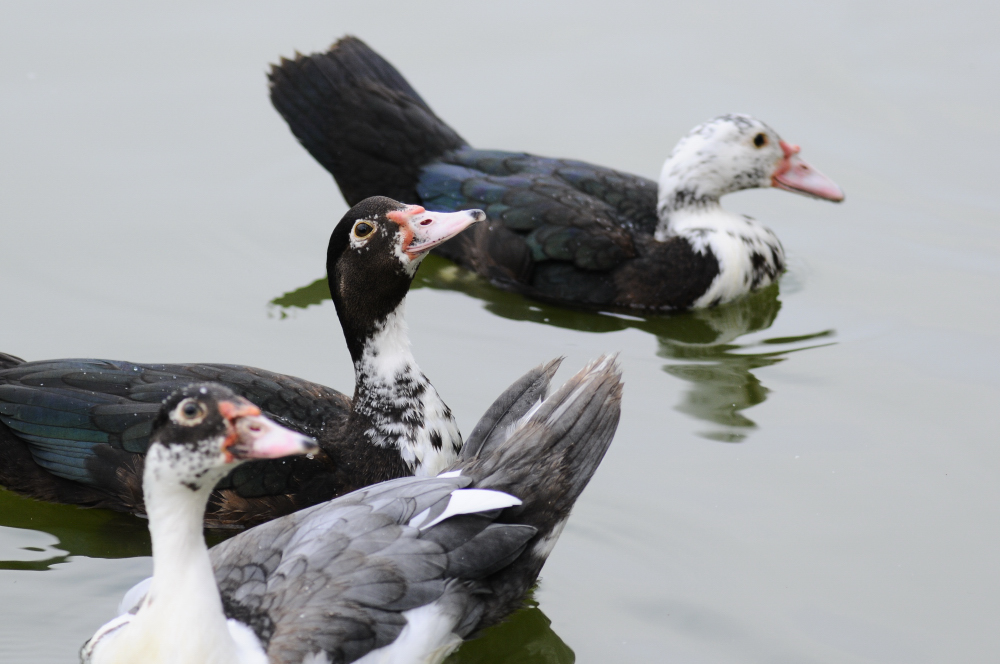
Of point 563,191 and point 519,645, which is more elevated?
point 563,191

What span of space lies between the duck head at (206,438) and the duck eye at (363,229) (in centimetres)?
133

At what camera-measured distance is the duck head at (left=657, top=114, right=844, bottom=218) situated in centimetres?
700

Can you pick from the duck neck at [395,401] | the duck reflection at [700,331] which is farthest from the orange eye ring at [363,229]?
the duck reflection at [700,331]

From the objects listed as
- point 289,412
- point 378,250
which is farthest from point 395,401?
point 378,250

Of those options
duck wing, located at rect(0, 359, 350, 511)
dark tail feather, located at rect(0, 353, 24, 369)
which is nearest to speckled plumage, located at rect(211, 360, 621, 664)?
duck wing, located at rect(0, 359, 350, 511)

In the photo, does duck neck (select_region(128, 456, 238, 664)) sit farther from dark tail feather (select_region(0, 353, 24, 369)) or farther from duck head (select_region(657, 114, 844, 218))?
duck head (select_region(657, 114, 844, 218))

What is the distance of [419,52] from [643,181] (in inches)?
86.3

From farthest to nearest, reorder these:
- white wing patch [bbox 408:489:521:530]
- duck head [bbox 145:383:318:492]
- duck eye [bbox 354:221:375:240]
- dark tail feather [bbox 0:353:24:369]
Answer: dark tail feather [bbox 0:353:24:369]
duck eye [bbox 354:221:375:240]
white wing patch [bbox 408:489:521:530]
duck head [bbox 145:383:318:492]

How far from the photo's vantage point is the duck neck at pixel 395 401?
4.89m

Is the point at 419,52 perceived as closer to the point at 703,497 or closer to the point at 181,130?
the point at 181,130

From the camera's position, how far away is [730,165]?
7.03 meters

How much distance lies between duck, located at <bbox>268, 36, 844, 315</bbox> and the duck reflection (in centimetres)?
7

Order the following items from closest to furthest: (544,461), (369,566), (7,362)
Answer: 1. (369,566)
2. (544,461)
3. (7,362)

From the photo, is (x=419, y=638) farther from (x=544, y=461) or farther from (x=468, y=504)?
(x=544, y=461)
